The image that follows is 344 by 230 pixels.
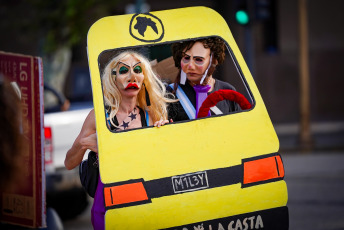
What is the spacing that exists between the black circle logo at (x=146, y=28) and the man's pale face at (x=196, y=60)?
252 millimetres

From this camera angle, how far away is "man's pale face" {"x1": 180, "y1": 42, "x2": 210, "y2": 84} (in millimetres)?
4062

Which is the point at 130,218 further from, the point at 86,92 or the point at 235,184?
the point at 86,92

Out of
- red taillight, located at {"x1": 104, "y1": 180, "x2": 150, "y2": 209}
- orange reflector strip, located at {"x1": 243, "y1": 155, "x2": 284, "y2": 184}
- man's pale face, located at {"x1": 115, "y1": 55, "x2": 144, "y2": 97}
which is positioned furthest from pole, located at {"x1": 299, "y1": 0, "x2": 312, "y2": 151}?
red taillight, located at {"x1": 104, "y1": 180, "x2": 150, "y2": 209}

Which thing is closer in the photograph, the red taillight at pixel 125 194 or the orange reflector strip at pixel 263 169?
the red taillight at pixel 125 194

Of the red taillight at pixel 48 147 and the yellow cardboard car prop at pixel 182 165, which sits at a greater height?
the red taillight at pixel 48 147

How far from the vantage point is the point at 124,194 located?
3555 millimetres

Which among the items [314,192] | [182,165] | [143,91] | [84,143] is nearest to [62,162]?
[314,192]

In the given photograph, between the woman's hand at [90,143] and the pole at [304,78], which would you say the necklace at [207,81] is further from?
the pole at [304,78]

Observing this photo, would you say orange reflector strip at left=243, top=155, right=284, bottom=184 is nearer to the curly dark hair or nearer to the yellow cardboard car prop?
the yellow cardboard car prop

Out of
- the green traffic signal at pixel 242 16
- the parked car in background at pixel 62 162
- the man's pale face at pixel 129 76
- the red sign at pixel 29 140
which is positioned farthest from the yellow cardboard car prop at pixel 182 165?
the green traffic signal at pixel 242 16

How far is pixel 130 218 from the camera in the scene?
140 inches

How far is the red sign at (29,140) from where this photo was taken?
447 centimetres

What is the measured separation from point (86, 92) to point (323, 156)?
5504 millimetres

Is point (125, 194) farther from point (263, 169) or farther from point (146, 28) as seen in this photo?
point (146, 28)
